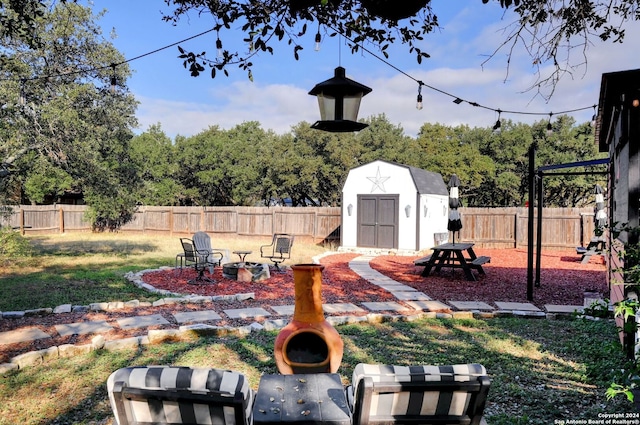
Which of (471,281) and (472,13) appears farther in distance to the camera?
(471,281)

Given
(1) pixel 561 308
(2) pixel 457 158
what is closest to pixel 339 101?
(1) pixel 561 308

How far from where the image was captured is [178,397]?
185 cm

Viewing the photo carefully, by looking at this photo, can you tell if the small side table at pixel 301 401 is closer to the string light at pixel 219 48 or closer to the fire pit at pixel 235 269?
the string light at pixel 219 48

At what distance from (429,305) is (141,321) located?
4.36 metres

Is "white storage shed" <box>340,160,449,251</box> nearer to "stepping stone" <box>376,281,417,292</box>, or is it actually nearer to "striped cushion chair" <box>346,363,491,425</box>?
"stepping stone" <box>376,281,417,292</box>

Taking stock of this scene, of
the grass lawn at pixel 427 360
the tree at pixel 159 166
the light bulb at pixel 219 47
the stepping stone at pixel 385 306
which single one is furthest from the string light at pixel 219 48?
the tree at pixel 159 166

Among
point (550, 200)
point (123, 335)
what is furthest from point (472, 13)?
point (550, 200)

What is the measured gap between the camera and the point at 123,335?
5.23m

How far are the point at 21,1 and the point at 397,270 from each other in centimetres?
941

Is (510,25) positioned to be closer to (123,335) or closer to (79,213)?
(123,335)

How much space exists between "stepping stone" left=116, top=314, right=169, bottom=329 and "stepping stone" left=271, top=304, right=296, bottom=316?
1.60 meters

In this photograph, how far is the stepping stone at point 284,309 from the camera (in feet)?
21.0

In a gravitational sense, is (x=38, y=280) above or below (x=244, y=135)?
below

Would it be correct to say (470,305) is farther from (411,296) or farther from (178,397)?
(178,397)
